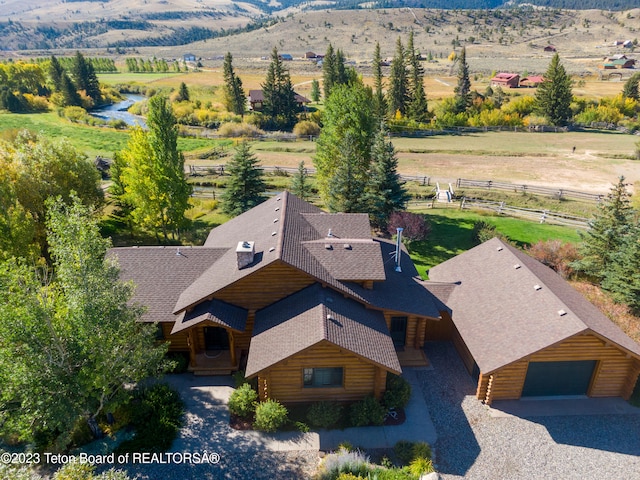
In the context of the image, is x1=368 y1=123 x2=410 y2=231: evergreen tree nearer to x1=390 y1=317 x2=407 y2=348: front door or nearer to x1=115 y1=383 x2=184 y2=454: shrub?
x1=390 y1=317 x2=407 y2=348: front door

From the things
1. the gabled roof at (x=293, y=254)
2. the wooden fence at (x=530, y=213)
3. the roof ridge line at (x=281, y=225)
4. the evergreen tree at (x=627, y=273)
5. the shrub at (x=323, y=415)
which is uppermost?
the roof ridge line at (x=281, y=225)

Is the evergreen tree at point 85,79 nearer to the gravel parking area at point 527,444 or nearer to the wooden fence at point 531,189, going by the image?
the wooden fence at point 531,189

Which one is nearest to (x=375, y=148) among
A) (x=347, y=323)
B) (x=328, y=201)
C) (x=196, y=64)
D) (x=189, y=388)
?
(x=328, y=201)

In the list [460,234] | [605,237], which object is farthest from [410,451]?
[460,234]

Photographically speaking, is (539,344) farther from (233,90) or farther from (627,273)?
(233,90)

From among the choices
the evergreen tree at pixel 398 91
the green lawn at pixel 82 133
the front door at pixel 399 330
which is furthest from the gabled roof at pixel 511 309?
the evergreen tree at pixel 398 91

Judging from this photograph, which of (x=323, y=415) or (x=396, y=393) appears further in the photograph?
(x=396, y=393)

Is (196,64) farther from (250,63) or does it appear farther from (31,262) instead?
(31,262)
